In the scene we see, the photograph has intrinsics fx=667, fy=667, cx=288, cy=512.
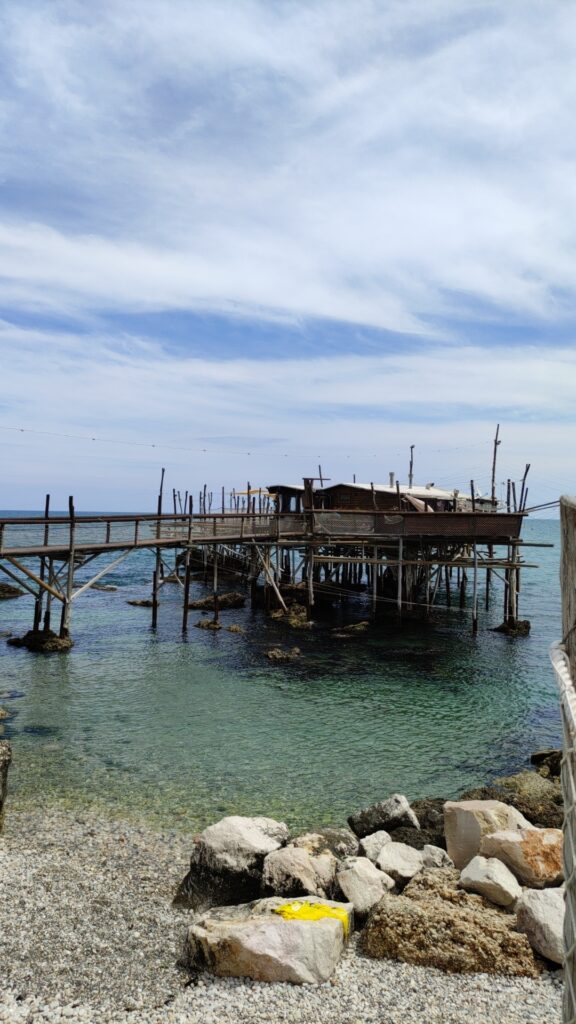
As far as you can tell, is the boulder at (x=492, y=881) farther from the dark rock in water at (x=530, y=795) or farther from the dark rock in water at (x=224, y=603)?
the dark rock in water at (x=224, y=603)

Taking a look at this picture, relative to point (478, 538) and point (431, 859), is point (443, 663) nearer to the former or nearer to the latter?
point (478, 538)

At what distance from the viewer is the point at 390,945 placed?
288 inches

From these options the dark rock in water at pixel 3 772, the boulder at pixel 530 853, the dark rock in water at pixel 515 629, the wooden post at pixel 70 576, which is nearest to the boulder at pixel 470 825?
the boulder at pixel 530 853

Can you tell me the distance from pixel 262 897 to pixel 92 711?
10.7m

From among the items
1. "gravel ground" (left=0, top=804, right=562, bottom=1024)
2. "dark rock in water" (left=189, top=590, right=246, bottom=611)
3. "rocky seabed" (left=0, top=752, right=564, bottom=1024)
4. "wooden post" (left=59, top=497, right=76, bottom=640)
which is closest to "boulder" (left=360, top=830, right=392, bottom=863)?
"rocky seabed" (left=0, top=752, right=564, bottom=1024)

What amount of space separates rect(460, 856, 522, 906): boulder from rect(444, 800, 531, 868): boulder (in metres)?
0.97

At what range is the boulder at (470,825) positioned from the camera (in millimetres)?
9227

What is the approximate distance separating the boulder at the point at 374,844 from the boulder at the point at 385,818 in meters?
0.69

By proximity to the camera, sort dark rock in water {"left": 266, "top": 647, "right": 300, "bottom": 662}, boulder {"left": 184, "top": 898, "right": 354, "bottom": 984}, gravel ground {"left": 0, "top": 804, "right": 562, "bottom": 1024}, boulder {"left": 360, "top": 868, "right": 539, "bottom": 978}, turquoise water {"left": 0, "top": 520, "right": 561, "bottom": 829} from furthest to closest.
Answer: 1. dark rock in water {"left": 266, "top": 647, "right": 300, "bottom": 662}
2. turquoise water {"left": 0, "top": 520, "right": 561, "bottom": 829}
3. boulder {"left": 360, "top": 868, "right": 539, "bottom": 978}
4. boulder {"left": 184, "top": 898, "right": 354, "bottom": 984}
5. gravel ground {"left": 0, "top": 804, "right": 562, "bottom": 1024}

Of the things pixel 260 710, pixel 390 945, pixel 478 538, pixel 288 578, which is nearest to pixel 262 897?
pixel 390 945

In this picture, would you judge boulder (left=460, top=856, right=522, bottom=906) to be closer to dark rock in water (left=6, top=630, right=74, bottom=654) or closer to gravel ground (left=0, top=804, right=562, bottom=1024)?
gravel ground (left=0, top=804, right=562, bottom=1024)

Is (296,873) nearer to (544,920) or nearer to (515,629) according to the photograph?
(544,920)

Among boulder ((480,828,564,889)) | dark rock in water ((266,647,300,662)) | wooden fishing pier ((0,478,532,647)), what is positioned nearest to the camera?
boulder ((480,828,564,889))

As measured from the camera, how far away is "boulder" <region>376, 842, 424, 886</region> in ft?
28.7
